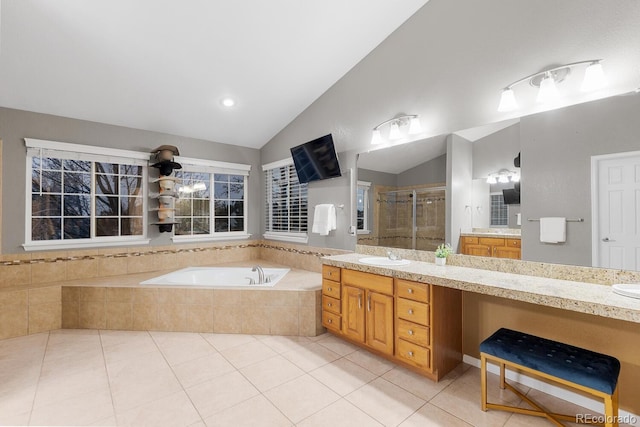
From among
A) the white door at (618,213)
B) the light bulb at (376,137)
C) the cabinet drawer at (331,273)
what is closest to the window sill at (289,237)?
the cabinet drawer at (331,273)

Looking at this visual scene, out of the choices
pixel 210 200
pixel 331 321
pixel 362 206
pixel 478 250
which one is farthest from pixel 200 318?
pixel 478 250

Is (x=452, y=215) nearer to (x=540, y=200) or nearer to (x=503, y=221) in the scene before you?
(x=503, y=221)

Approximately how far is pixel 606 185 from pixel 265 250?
4.21 m

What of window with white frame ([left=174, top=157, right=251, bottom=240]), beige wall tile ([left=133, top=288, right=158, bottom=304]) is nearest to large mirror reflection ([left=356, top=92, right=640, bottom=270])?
beige wall tile ([left=133, top=288, right=158, bottom=304])

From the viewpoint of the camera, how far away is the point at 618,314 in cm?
143

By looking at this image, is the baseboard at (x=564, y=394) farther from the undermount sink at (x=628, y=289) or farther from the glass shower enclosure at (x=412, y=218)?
the glass shower enclosure at (x=412, y=218)

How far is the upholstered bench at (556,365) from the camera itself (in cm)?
150

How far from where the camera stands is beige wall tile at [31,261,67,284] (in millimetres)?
3397

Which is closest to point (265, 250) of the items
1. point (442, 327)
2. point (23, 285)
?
point (23, 285)

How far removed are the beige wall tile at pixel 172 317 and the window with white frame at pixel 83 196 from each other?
50.6 inches

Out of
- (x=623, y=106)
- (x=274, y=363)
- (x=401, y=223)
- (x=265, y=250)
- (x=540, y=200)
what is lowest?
A: (x=274, y=363)

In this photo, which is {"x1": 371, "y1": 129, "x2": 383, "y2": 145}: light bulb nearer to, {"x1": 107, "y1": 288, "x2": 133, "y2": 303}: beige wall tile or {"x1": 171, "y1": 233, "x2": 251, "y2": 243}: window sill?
{"x1": 171, "y1": 233, "x2": 251, "y2": 243}: window sill

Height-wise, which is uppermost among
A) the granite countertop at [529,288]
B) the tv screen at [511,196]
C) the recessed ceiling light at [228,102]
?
the recessed ceiling light at [228,102]

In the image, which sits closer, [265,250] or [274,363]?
[274,363]
